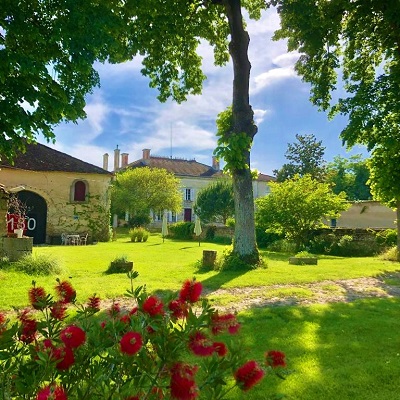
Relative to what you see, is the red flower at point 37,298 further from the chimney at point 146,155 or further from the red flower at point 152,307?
the chimney at point 146,155

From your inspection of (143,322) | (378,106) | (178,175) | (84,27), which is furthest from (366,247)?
(178,175)

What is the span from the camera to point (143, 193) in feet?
131

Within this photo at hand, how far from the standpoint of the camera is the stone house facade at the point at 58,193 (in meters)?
25.1

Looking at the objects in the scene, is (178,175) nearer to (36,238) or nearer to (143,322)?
(36,238)

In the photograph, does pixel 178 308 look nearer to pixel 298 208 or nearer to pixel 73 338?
pixel 73 338

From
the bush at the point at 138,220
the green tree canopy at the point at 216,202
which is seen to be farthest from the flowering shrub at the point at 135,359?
the green tree canopy at the point at 216,202

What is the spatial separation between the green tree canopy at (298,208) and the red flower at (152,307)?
17.8 metres

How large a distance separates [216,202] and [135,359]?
39.0m

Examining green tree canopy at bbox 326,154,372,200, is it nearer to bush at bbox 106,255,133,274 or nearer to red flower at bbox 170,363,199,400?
bush at bbox 106,255,133,274

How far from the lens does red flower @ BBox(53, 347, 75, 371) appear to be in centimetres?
163

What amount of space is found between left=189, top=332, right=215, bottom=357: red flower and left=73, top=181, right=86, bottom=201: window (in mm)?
26280

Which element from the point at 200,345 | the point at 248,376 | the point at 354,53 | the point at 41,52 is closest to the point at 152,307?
the point at 200,345

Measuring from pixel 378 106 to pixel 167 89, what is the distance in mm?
8114

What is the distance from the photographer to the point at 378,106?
12.1 metres
